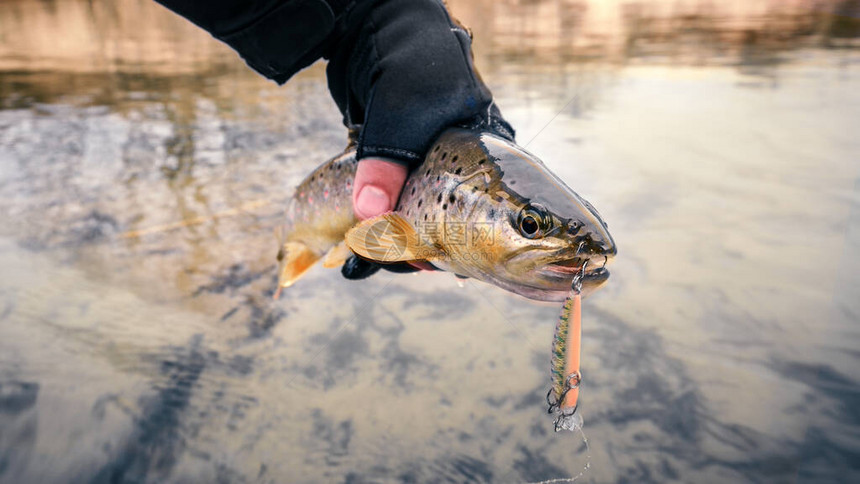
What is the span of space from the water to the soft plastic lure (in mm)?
2276

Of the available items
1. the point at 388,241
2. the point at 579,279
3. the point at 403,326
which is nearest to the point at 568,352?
the point at 579,279

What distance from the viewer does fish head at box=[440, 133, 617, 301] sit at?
61.2 inches

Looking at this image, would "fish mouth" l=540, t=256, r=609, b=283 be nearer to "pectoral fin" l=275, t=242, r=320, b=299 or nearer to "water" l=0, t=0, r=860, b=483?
"pectoral fin" l=275, t=242, r=320, b=299

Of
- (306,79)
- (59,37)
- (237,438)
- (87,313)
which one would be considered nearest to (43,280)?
(87,313)

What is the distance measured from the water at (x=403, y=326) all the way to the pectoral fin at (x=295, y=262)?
1376 mm

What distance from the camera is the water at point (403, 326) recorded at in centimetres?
367

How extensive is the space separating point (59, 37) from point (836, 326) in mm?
23009

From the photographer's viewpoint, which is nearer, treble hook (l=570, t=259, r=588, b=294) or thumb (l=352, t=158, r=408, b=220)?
treble hook (l=570, t=259, r=588, b=294)

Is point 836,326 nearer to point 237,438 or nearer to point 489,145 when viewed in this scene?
point 489,145

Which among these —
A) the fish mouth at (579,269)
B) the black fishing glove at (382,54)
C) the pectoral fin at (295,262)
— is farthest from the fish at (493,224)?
the pectoral fin at (295,262)

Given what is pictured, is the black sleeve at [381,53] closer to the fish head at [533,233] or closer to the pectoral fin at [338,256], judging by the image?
the fish head at [533,233]

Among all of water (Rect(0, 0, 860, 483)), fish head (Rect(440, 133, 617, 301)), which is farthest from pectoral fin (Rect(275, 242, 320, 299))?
water (Rect(0, 0, 860, 483))

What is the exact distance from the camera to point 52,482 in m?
3.44

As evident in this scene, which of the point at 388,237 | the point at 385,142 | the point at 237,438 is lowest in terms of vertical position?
the point at 237,438
